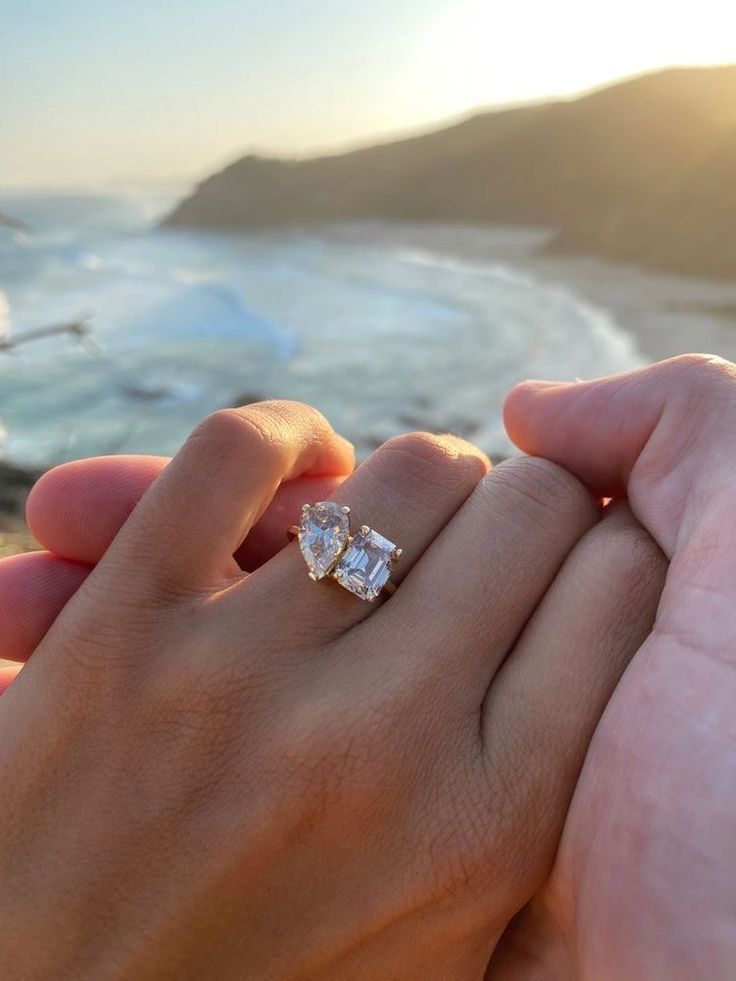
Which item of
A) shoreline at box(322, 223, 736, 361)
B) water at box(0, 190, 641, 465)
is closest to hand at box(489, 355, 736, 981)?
water at box(0, 190, 641, 465)

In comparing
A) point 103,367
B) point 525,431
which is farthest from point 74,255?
point 525,431

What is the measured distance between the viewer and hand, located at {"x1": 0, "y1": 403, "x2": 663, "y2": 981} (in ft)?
2.45

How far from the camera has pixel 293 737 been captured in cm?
78

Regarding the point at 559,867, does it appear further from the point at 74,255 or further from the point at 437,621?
the point at 74,255

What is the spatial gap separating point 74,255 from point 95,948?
1441 centimetres

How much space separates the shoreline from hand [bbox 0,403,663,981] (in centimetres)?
477

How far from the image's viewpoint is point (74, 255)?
1371 centimetres

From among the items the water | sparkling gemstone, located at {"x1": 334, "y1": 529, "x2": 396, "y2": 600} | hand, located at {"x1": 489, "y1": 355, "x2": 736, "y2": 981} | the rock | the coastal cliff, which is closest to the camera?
hand, located at {"x1": 489, "y1": 355, "x2": 736, "y2": 981}

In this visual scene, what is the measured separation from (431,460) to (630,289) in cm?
765

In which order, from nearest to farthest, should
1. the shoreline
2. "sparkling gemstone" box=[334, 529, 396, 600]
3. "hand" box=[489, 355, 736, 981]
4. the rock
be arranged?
1. "hand" box=[489, 355, 736, 981]
2. "sparkling gemstone" box=[334, 529, 396, 600]
3. the rock
4. the shoreline

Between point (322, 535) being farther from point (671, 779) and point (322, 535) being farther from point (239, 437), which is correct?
point (671, 779)

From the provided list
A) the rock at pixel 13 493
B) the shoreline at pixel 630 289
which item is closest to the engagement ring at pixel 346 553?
the rock at pixel 13 493

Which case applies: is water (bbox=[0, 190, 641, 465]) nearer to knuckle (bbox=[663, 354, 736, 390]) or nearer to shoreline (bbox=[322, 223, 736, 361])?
shoreline (bbox=[322, 223, 736, 361])

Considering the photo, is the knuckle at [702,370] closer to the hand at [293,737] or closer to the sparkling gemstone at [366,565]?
the hand at [293,737]
